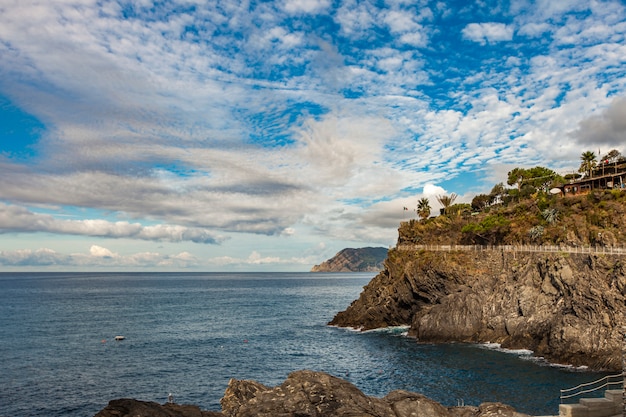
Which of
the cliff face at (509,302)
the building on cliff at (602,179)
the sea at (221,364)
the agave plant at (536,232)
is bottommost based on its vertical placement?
the sea at (221,364)

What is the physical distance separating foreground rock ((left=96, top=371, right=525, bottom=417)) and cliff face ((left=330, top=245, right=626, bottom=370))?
149 ft

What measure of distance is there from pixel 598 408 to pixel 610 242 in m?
52.1

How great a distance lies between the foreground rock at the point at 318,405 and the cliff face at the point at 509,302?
45.5 meters

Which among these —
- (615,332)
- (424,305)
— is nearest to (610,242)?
(615,332)

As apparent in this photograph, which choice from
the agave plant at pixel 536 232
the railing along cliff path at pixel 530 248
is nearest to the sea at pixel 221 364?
the railing along cliff path at pixel 530 248

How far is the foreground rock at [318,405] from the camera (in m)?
15.9

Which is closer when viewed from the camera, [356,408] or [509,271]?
[356,408]

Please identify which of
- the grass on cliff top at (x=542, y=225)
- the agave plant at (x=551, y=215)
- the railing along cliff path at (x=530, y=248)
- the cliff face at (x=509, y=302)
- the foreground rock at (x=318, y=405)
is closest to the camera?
the foreground rock at (x=318, y=405)

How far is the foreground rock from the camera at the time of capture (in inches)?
628

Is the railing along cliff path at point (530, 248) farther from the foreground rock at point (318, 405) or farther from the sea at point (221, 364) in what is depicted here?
the foreground rock at point (318, 405)

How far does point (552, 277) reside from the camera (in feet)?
211

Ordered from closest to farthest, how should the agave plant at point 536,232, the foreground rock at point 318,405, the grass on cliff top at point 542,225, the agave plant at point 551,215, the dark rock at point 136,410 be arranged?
the dark rock at point 136,410 → the foreground rock at point 318,405 → the grass on cliff top at point 542,225 → the agave plant at point 536,232 → the agave plant at point 551,215

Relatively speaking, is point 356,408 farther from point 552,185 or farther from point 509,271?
point 552,185

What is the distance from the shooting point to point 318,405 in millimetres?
16531
